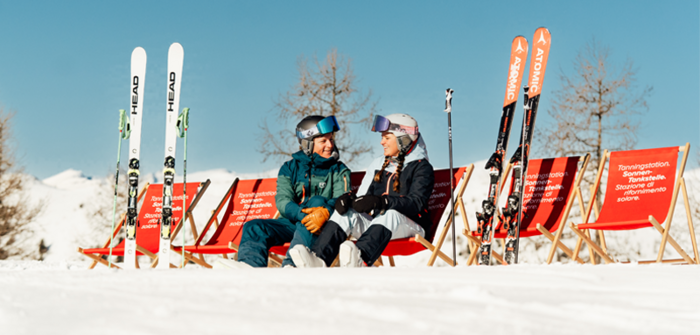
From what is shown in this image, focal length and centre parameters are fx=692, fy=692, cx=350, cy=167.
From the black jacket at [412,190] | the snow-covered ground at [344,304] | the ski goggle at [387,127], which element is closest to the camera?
the snow-covered ground at [344,304]

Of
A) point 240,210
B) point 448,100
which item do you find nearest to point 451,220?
point 448,100

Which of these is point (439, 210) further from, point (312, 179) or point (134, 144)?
point (134, 144)

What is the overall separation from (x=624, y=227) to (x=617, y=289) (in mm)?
2957

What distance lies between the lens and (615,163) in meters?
5.64

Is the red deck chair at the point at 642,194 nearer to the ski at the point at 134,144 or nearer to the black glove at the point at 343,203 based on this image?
the black glove at the point at 343,203

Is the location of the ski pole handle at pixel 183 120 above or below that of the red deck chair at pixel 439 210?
above

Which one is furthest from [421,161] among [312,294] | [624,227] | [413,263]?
[413,263]

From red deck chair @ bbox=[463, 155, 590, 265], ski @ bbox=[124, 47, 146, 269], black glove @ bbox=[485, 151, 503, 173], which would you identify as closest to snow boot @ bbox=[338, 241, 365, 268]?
red deck chair @ bbox=[463, 155, 590, 265]

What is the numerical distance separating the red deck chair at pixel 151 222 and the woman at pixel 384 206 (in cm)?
228

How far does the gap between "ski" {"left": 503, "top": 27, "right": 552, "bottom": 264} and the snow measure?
83.4 inches

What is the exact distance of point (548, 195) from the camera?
5.56 m

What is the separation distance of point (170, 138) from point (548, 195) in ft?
10.8

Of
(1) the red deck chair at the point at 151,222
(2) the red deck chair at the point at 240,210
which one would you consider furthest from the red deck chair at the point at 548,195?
(1) the red deck chair at the point at 151,222

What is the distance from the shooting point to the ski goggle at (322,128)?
5203 millimetres
